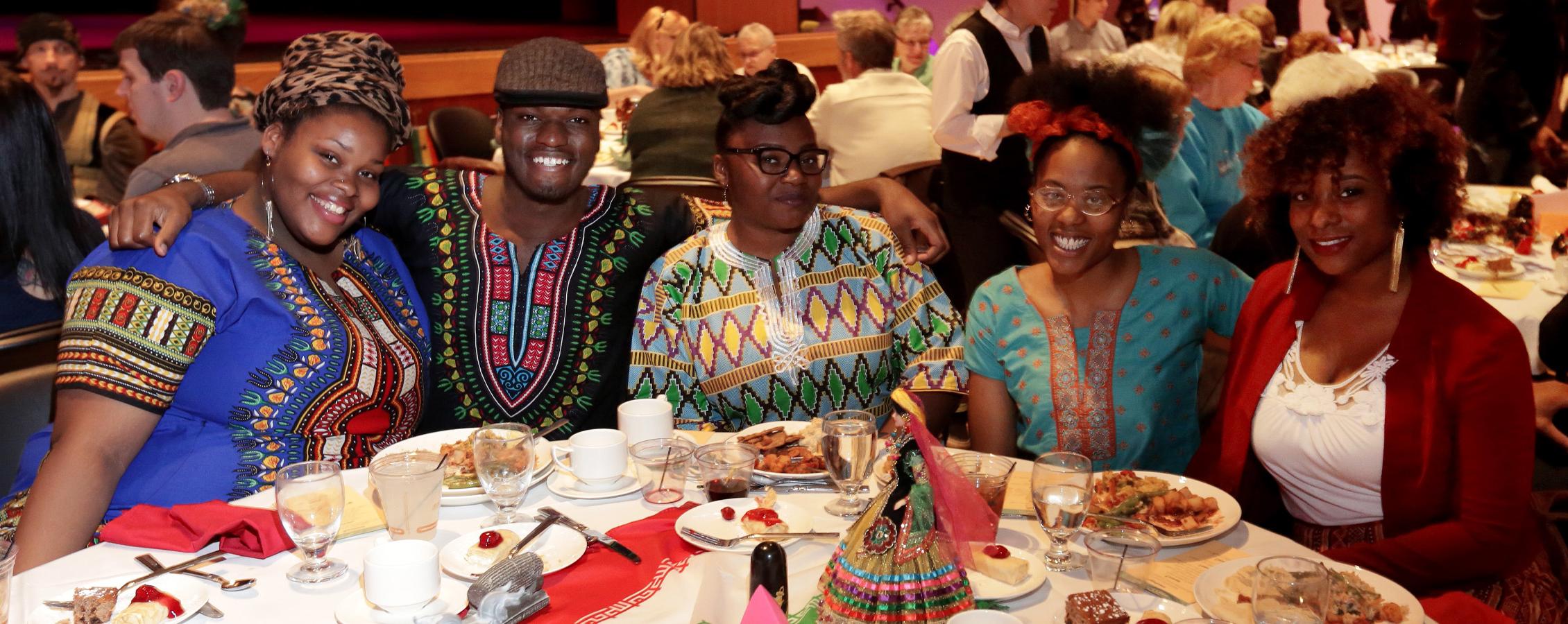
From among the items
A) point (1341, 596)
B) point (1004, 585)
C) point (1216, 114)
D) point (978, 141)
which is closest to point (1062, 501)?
point (1004, 585)

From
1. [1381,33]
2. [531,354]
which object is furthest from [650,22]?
[1381,33]

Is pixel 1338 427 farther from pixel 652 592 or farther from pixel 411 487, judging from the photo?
pixel 411 487

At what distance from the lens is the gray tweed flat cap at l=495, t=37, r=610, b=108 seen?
103 inches

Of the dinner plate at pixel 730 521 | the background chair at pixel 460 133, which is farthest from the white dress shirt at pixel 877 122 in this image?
the dinner plate at pixel 730 521

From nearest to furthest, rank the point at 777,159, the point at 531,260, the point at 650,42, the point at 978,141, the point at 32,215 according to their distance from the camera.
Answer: the point at 777,159, the point at 531,260, the point at 32,215, the point at 978,141, the point at 650,42

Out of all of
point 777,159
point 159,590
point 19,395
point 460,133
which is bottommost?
point 460,133

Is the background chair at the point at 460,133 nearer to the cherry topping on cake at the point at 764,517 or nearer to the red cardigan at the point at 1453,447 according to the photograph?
the cherry topping on cake at the point at 764,517

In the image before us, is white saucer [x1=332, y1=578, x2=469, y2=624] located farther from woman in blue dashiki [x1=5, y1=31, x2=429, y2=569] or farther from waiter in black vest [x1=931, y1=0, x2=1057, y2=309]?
waiter in black vest [x1=931, y1=0, x2=1057, y2=309]

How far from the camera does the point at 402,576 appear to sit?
4.95 feet

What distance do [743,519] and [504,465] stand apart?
38cm

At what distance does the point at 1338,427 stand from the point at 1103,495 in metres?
0.58

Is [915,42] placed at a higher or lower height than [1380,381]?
higher

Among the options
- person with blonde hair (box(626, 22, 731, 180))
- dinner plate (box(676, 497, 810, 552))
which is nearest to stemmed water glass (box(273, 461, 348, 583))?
dinner plate (box(676, 497, 810, 552))

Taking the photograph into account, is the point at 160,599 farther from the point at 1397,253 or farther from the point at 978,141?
the point at 978,141
